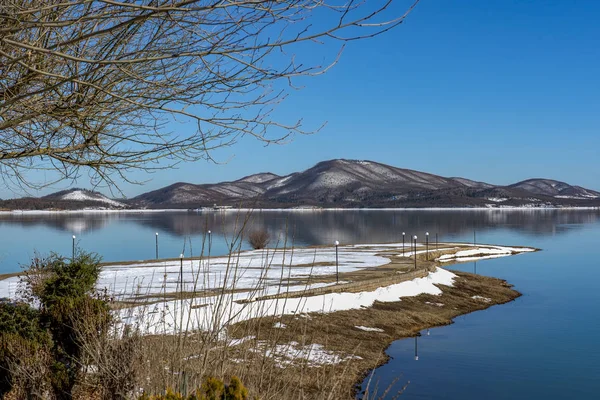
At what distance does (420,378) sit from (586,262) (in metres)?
37.4

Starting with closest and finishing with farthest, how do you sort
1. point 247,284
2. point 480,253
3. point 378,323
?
point 378,323 < point 247,284 < point 480,253

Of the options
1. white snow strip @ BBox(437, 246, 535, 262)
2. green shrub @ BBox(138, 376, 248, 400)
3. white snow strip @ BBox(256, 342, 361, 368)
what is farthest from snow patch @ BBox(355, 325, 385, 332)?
white snow strip @ BBox(437, 246, 535, 262)

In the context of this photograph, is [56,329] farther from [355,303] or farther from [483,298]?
[483,298]

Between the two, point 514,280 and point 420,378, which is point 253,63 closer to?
point 420,378

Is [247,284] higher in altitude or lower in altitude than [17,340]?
lower

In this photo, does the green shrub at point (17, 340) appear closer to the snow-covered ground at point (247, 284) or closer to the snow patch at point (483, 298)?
the snow-covered ground at point (247, 284)

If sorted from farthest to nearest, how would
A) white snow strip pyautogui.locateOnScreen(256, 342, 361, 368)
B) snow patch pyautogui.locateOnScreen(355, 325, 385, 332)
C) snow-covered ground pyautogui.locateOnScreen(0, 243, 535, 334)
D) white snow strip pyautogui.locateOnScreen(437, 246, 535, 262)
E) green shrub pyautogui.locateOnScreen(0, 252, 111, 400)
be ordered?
1. white snow strip pyautogui.locateOnScreen(437, 246, 535, 262)
2. snow patch pyautogui.locateOnScreen(355, 325, 385, 332)
3. snow-covered ground pyautogui.locateOnScreen(0, 243, 535, 334)
4. green shrub pyautogui.locateOnScreen(0, 252, 111, 400)
5. white snow strip pyautogui.locateOnScreen(256, 342, 361, 368)

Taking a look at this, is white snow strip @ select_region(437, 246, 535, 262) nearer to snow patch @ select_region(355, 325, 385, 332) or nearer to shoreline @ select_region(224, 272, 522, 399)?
shoreline @ select_region(224, 272, 522, 399)

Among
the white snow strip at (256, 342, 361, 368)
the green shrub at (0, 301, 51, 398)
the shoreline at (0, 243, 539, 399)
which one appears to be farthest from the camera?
the shoreline at (0, 243, 539, 399)

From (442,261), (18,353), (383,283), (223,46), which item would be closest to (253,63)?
(223,46)

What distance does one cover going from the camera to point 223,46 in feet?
15.7

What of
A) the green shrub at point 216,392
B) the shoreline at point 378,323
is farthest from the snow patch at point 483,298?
the green shrub at point 216,392

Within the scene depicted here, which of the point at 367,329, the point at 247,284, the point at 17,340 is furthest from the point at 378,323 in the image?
the point at 17,340

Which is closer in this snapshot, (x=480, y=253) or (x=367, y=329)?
(x=367, y=329)
